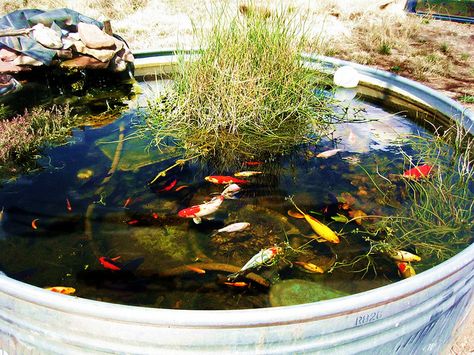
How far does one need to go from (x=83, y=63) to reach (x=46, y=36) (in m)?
0.36

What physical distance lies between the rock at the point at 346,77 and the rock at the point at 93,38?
1.89 m

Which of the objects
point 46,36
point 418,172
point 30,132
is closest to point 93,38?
point 46,36

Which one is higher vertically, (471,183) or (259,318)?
(259,318)

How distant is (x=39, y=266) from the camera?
5.71ft

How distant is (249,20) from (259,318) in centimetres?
233

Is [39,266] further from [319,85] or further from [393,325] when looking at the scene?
[319,85]

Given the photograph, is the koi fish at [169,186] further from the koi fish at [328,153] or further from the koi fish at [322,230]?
the koi fish at [328,153]

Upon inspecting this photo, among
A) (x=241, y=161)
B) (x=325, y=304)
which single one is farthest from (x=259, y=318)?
(x=241, y=161)

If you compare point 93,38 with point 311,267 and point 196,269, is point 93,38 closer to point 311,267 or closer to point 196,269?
point 196,269

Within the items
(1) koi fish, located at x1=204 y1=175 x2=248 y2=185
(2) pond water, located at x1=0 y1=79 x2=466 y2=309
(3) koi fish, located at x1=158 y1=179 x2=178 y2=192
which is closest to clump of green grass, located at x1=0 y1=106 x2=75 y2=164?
(2) pond water, located at x1=0 y1=79 x2=466 y2=309

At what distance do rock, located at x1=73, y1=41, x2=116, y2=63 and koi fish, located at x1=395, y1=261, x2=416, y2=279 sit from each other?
2883mm

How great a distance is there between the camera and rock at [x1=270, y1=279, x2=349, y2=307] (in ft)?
5.29

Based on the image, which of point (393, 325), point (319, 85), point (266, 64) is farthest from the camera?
point (319, 85)

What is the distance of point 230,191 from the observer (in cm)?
229
